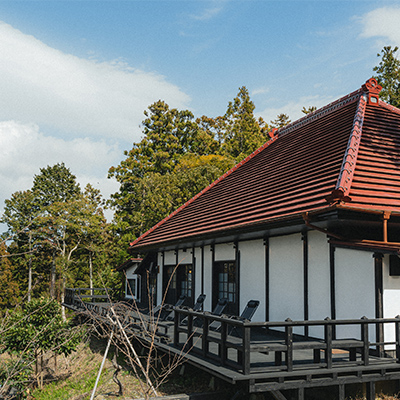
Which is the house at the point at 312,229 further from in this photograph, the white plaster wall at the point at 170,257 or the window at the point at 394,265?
the white plaster wall at the point at 170,257

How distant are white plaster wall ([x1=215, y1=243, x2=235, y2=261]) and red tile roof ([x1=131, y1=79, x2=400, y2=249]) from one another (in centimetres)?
72

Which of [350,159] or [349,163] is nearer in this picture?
[349,163]

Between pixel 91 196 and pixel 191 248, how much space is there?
31172 mm

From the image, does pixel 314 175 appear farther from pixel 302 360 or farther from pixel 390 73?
pixel 390 73

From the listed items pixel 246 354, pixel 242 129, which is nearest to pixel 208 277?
pixel 246 354

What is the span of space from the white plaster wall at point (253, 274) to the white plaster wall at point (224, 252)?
507 mm

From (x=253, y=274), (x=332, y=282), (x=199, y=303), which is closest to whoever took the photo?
(x=332, y=282)

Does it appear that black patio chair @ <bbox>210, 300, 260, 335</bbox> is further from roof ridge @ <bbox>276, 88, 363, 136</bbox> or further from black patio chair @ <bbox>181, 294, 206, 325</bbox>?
roof ridge @ <bbox>276, 88, 363, 136</bbox>

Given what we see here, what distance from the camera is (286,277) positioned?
32.2 ft

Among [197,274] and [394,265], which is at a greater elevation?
[394,265]

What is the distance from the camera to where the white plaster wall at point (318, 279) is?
8656 mm

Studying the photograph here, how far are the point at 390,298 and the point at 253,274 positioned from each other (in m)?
3.96

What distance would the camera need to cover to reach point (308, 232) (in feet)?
30.5

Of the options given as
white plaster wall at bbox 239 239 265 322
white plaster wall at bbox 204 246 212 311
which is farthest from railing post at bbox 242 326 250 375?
white plaster wall at bbox 204 246 212 311
